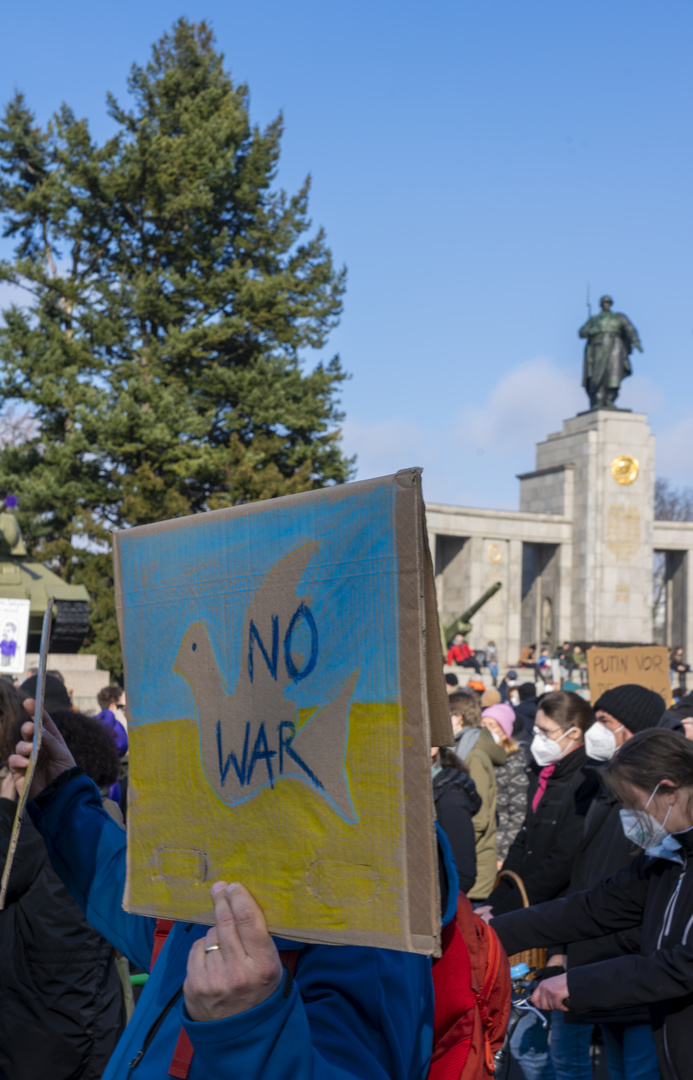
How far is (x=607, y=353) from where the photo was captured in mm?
45031

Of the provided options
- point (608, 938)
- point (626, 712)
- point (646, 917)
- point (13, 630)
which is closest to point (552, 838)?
point (626, 712)

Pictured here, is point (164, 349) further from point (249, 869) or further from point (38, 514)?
point (249, 869)

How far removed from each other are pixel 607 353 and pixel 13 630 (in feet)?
127

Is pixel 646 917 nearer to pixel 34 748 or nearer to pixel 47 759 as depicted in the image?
pixel 47 759

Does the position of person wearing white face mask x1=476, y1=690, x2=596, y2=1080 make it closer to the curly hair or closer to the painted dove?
the curly hair

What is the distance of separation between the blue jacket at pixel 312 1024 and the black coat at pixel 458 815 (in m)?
2.95

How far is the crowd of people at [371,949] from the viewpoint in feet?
3.87

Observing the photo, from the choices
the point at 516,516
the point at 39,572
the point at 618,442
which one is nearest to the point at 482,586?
the point at 516,516

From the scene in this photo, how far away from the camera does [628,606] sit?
4416 centimetres

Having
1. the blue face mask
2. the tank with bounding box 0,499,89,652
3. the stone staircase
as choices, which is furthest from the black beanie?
the stone staircase

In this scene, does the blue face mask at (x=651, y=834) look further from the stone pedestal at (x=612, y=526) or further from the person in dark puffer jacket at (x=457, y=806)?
the stone pedestal at (x=612, y=526)

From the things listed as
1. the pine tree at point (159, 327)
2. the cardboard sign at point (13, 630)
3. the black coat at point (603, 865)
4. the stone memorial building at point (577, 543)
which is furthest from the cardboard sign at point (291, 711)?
the stone memorial building at point (577, 543)

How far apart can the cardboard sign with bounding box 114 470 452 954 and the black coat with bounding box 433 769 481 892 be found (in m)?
3.03

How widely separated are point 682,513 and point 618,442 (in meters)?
23.6
